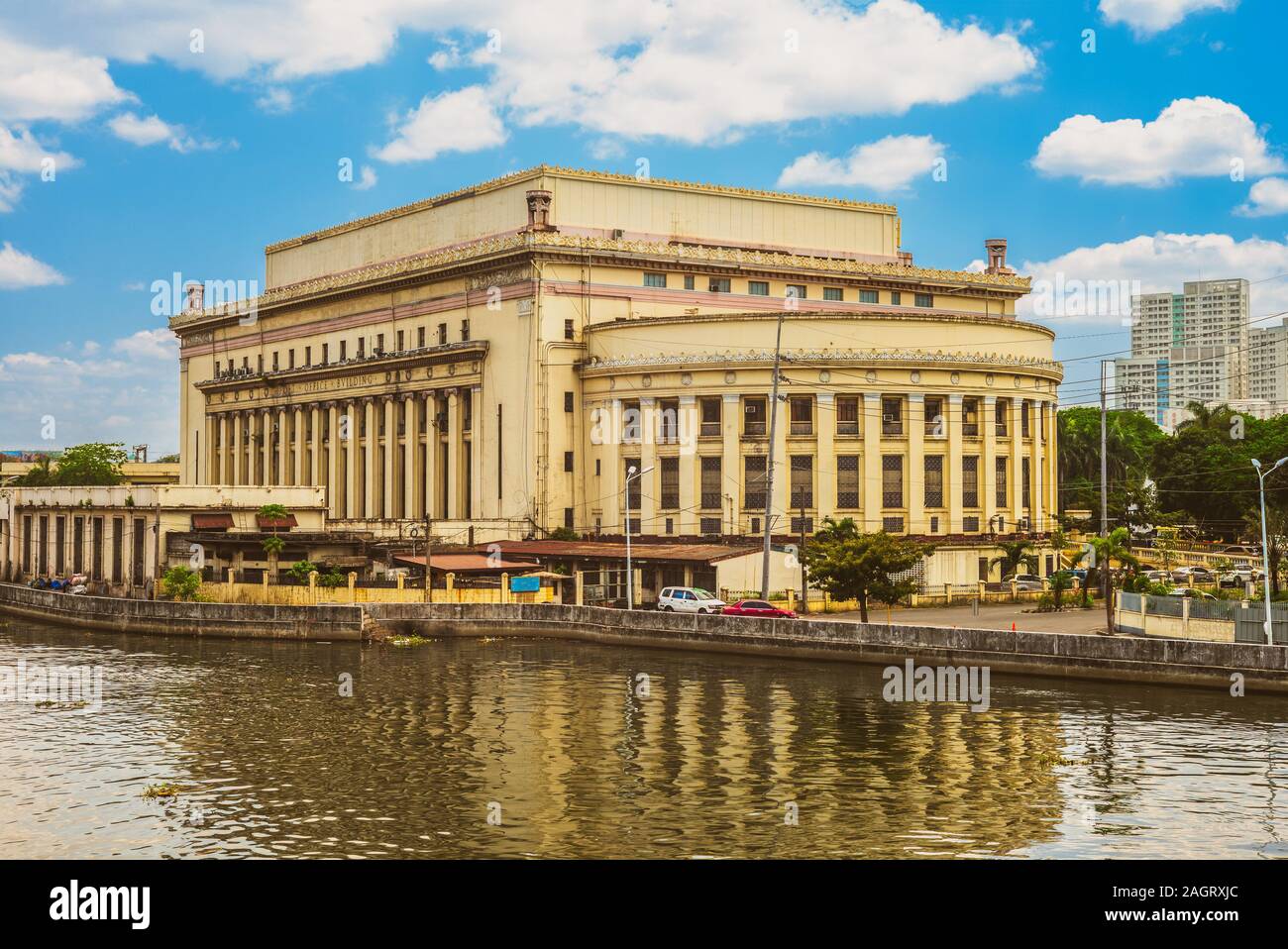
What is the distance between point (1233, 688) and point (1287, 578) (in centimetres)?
3763

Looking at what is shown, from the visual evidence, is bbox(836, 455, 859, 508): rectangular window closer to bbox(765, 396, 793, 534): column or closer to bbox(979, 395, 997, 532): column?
bbox(765, 396, 793, 534): column

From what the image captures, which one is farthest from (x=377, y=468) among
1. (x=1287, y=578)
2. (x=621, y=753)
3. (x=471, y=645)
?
(x=621, y=753)

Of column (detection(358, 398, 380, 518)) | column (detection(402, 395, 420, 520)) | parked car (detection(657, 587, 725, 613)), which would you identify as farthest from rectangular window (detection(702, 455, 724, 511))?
column (detection(358, 398, 380, 518))

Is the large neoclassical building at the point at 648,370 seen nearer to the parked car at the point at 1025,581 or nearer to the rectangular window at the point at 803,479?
the rectangular window at the point at 803,479

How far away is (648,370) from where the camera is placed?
8844 cm

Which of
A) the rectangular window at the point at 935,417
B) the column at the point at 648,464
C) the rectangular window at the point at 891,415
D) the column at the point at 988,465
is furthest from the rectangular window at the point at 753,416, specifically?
the column at the point at 988,465

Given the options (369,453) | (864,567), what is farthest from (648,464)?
(369,453)

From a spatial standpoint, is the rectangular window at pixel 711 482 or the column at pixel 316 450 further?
the column at pixel 316 450

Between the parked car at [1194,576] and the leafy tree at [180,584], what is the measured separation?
5736cm

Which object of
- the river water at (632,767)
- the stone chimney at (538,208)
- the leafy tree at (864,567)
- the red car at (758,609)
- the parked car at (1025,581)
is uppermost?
the stone chimney at (538,208)

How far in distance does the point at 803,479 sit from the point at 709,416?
724 cm

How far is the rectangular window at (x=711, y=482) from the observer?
8569 cm

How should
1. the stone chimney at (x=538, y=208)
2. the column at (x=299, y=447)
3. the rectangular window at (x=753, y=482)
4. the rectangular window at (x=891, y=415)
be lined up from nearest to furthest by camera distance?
the rectangular window at (x=753, y=482)
the rectangular window at (x=891, y=415)
the stone chimney at (x=538, y=208)
the column at (x=299, y=447)
